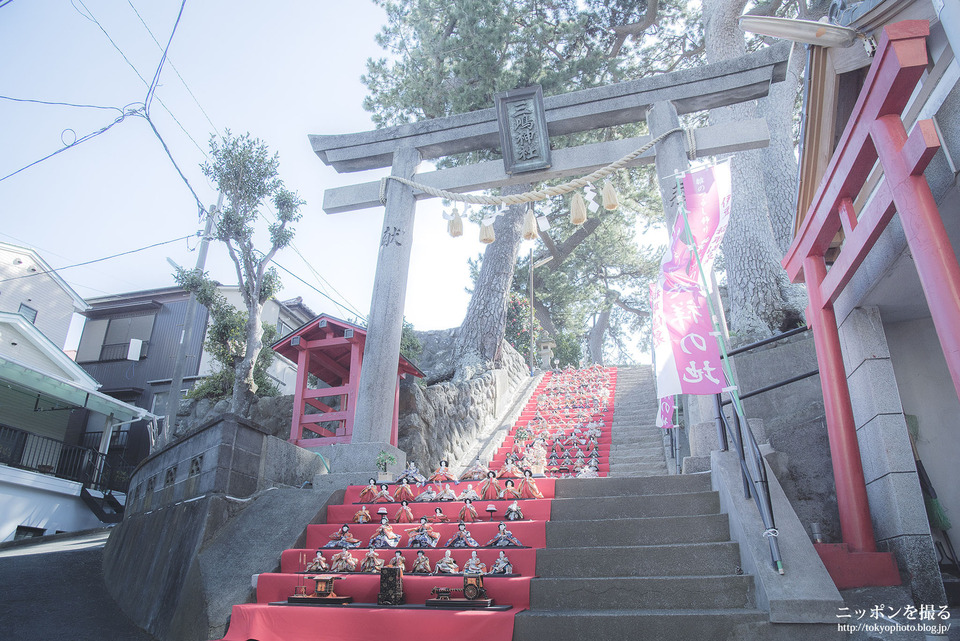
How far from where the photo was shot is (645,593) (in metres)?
3.97

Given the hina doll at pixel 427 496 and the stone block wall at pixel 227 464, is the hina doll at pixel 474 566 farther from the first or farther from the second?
the stone block wall at pixel 227 464

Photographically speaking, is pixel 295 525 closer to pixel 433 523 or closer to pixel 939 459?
pixel 433 523

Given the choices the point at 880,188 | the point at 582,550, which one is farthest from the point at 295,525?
the point at 880,188

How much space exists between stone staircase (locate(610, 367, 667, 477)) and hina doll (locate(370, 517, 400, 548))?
15.0 ft

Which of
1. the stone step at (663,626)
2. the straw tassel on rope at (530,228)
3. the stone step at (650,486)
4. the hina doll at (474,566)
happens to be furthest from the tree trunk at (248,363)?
the stone step at (663,626)

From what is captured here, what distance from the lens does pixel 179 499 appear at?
6570mm

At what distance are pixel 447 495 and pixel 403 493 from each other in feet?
1.68

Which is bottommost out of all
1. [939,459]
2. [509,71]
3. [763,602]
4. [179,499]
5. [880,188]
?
[763,602]

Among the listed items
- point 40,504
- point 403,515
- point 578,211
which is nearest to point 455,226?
point 578,211

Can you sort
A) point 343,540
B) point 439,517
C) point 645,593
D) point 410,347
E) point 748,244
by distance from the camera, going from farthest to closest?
point 410,347
point 748,244
point 439,517
point 343,540
point 645,593

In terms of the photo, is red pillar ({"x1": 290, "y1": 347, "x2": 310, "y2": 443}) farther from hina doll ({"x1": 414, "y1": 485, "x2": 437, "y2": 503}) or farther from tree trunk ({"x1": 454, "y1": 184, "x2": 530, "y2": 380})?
hina doll ({"x1": 414, "y1": 485, "x2": 437, "y2": 503})

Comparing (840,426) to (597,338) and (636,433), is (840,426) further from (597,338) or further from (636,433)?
(597,338)

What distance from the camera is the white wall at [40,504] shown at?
13.3m

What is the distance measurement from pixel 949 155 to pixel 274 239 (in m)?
12.8
